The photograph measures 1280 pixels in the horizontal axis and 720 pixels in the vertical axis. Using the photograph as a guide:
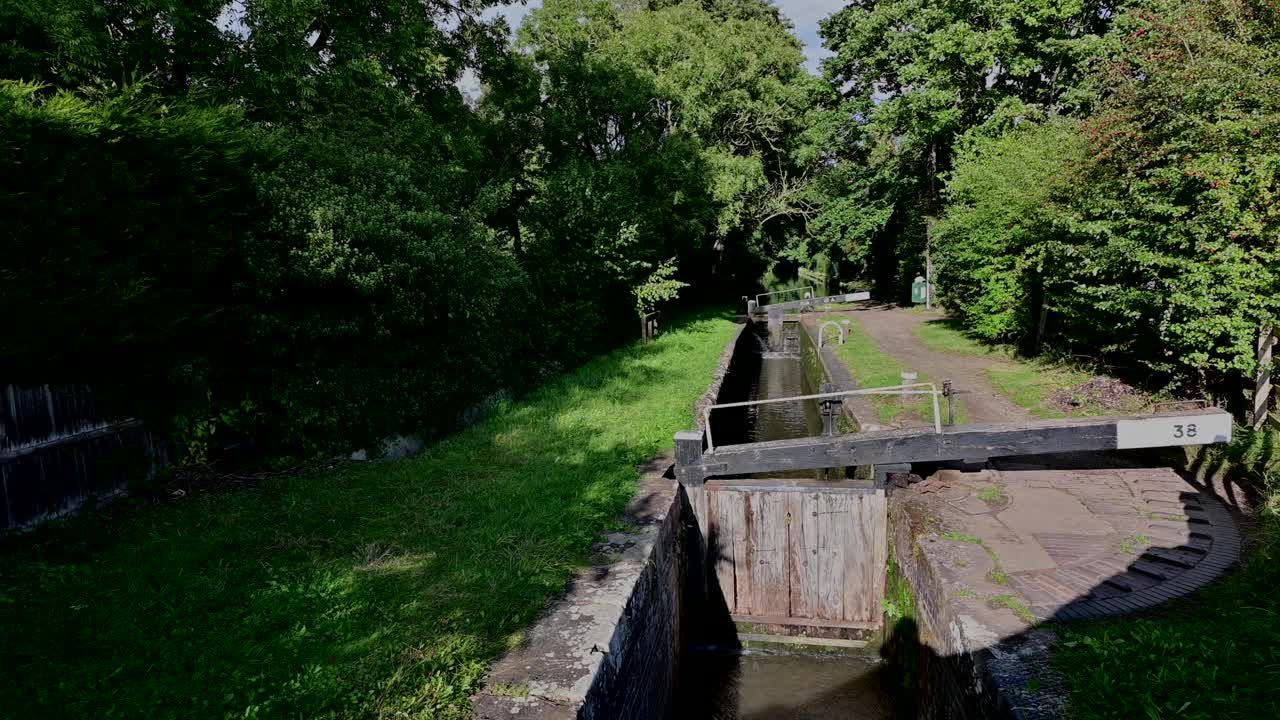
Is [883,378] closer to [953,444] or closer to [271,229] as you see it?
[953,444]

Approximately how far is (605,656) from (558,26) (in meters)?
18.3

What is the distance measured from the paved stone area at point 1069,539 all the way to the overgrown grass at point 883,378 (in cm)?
207

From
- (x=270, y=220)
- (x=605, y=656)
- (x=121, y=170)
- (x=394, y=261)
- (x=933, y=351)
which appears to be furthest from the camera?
(x=933, y=351)

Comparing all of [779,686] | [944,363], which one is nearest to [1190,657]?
[779,686]

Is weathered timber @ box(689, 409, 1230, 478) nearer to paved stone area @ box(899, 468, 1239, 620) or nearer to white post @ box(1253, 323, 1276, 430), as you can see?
paved stone area @ box(899, 468, 1239, 620)

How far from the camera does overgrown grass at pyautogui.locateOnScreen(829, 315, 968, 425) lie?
9.05 meters

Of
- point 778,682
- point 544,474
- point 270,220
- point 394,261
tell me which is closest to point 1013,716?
point 778,682

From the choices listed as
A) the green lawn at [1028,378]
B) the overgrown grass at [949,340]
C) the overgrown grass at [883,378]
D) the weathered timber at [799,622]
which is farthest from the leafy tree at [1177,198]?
the weathered timber at [799,622]

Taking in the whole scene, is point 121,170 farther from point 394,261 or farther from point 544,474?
point 544,474

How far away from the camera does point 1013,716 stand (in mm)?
3393

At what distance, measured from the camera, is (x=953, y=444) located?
21.7 feet

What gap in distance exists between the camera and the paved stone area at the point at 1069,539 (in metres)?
4.49

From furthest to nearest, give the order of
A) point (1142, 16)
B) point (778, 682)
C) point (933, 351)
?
point (933, 351)
point (1142, 16)
point (778, 682)

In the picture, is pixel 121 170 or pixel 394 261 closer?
pixel 121 170
